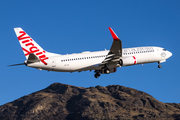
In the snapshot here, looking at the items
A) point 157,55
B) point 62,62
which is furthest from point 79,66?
point 157,55

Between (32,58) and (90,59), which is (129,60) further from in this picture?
(32,58)

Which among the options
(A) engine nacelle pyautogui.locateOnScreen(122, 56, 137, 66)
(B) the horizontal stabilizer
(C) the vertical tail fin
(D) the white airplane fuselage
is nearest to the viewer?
(B) the horizontal stabilizer

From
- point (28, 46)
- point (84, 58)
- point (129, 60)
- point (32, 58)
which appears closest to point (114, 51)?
point (129, 60)

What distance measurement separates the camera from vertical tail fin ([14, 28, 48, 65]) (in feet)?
195

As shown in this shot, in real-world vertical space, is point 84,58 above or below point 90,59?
above

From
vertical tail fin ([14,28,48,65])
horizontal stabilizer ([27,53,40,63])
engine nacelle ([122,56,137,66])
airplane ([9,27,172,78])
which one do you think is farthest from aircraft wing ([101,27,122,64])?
horizontal stabilizer ([27,53,40,63])

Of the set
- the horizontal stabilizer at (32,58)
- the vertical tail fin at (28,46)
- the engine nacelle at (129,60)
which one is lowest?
the horizontal stabilizer at (32,58)

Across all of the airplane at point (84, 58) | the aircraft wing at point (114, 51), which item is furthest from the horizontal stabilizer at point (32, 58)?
the aircraft wing at point (114, 51)

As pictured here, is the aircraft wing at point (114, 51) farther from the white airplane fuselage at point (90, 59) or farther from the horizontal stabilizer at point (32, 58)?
the horizontal stabilizer at point (32, 58)

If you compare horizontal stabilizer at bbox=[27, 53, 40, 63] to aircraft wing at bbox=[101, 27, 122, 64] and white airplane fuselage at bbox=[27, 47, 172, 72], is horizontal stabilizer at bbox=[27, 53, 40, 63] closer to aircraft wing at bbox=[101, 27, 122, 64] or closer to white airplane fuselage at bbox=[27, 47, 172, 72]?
white airplane fuselage at bbox=[27, 47, 172, 72]

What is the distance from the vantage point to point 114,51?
60438mm

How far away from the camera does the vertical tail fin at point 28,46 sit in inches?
2341

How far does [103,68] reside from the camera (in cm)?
6719

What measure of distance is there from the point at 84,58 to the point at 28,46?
42.5 feet
